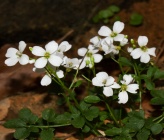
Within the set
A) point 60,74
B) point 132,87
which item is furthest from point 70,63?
point 132,87

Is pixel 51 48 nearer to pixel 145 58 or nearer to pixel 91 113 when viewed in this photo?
pixel 91 113

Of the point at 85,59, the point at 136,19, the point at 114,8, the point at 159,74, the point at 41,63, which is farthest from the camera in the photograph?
the point at 114,8

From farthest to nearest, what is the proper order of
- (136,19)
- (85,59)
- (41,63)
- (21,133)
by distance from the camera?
1. (136,19)
2. (85,59)
3. (21,133)
4. (41,63)

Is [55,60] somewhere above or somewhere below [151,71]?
above

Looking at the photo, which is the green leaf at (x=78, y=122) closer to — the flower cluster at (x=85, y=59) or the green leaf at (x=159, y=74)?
the flower cluster at (x=85, y=59)

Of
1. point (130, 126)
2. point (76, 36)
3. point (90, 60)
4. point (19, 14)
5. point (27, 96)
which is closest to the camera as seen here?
point (130, 126)

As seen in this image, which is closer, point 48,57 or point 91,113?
point 48,57

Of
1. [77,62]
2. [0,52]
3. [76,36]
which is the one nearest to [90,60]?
[77,62]

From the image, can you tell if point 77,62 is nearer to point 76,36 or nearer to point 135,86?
point 135,86

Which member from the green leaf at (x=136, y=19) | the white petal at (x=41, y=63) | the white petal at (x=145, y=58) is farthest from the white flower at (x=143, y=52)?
the green leaf at (x=136, y=19)
